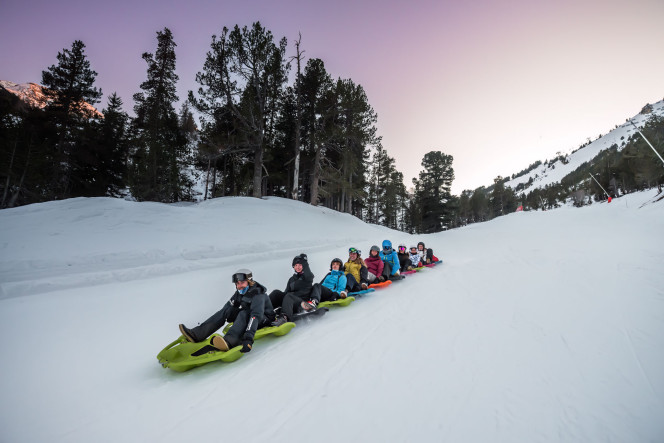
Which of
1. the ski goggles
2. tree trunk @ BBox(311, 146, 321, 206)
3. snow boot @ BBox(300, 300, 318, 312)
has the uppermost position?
tree trunk @ BBox(311, 146, 321, 206)

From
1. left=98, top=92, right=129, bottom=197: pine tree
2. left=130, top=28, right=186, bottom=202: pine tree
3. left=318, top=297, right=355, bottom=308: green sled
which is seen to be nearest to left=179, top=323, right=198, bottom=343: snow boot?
left=318, top=297, right=355, bottom=308: green sled

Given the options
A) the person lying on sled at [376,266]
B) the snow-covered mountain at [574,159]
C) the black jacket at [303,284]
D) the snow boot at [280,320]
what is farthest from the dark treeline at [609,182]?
the snow-covered mountain at [574,159]

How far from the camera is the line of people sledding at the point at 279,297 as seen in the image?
392cm

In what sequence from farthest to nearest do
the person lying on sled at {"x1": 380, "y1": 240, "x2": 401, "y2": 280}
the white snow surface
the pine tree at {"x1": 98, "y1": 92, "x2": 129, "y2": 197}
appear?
the pine tree at {"x1": 98, "y1": 92, "x2": 129, "y2": 197} < the person lying on sled at {"x1": 380, "y1": 240, "x2": 401, "y2": 280} < the white snow surface

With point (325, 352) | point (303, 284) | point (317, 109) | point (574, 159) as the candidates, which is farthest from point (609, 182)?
point (574, 159)

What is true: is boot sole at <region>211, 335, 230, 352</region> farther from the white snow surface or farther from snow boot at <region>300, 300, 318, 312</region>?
snow boot at <region>300, 300, 318, 312</region>

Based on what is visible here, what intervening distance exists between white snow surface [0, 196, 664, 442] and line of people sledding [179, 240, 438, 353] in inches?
15.1

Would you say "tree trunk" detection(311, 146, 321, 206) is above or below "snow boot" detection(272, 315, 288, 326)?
above

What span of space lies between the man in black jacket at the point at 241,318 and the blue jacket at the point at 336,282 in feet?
7.21

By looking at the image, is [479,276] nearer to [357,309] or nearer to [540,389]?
[357,309]

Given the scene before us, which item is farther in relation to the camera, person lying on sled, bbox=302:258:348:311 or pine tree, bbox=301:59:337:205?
pine tree, bbox=301:59:337:205

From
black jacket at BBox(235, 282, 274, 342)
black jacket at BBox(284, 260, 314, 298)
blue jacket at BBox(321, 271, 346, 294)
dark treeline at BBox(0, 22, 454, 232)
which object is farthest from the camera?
dark treeline at BBox(0, 22, 454, 232)

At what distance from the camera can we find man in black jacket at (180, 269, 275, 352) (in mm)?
3777

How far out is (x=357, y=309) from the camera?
231 inches
